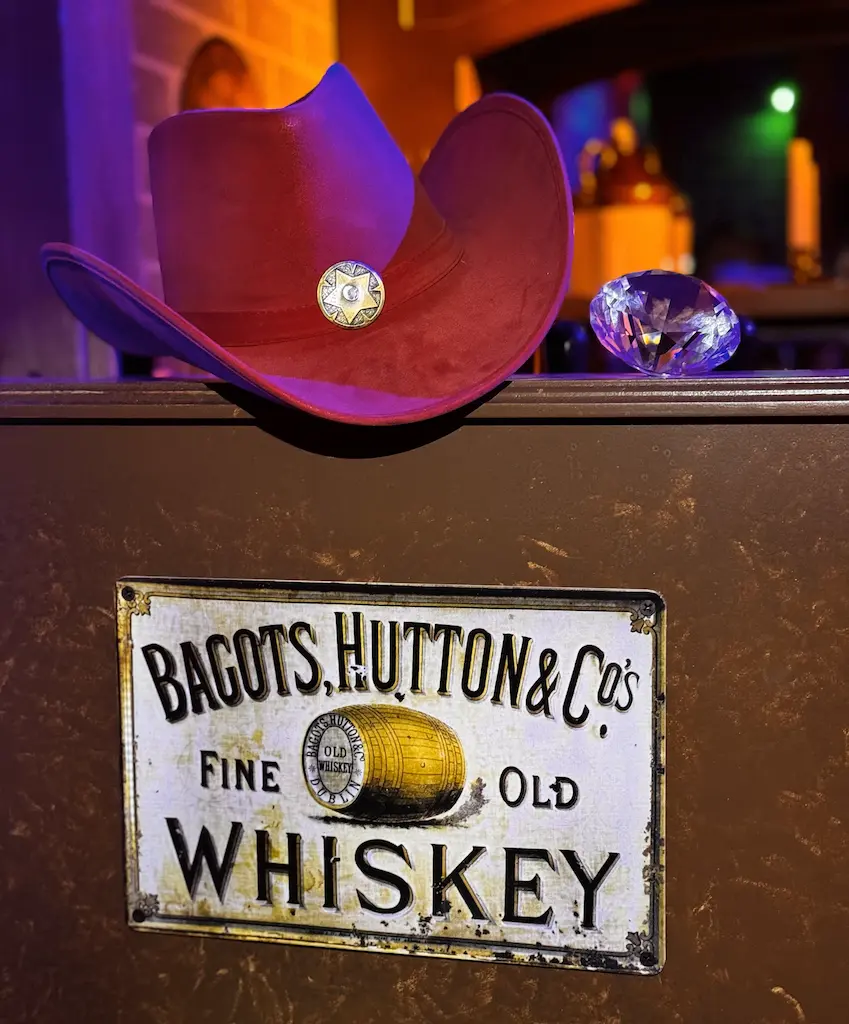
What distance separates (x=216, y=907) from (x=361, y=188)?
54 centimetres

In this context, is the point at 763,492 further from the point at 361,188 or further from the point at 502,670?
the point at 361,188

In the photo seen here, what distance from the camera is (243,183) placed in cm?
70

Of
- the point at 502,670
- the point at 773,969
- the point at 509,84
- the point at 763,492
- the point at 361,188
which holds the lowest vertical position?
the point at 773,969

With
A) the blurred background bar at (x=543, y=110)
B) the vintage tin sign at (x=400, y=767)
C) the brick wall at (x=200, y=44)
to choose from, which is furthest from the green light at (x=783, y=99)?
the vintage tin sign at (x=400, y=767)

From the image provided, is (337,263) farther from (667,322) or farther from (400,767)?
(400,767)

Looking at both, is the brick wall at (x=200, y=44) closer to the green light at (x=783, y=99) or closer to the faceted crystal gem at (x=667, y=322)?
the faceted crystal gem at (x=667, y=322)

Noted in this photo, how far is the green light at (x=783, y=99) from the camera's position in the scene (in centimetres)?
322

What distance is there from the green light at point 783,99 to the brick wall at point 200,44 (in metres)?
1.96

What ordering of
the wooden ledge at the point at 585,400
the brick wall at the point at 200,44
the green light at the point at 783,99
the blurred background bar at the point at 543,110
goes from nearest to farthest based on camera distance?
the wooden ledge at the point at 585,400 → the blurred background bar at the point at 543,110 → the brick wall at the point at 200,44 → the green light at the point at 783,99

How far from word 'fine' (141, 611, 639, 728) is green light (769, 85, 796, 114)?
10.0 ft

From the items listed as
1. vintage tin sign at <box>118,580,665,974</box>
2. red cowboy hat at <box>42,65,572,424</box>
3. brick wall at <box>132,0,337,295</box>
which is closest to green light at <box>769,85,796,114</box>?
brick wall at <box>132,0,337,295</box>

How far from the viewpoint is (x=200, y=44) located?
53.6 inches

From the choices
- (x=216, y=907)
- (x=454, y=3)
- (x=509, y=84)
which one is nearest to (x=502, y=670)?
(x=216, y=907)

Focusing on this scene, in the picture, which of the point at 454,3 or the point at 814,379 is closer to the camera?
the point at 814,379
